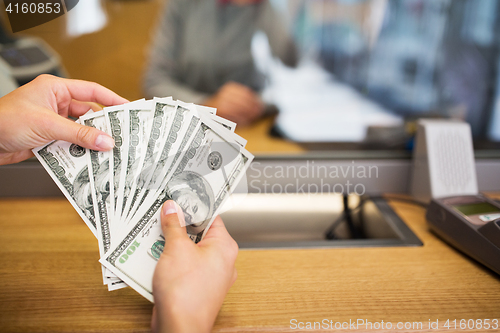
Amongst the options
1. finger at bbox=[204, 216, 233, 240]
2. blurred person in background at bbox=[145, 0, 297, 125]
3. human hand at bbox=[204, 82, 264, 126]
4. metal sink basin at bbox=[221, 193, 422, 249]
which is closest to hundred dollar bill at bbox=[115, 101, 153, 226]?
finger at bbox=[204, 216, 233, 240]

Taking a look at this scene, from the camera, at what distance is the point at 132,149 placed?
0.48 m

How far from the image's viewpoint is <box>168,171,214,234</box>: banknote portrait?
473 mm

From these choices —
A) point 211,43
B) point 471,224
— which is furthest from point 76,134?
point 211,43

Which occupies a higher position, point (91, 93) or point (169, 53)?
point (169, 53)

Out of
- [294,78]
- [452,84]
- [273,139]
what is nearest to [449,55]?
[452,84]

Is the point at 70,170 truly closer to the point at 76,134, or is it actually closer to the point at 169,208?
the point at 76,134

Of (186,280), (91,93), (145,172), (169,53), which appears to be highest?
(169,53)

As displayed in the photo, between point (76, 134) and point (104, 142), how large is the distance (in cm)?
4

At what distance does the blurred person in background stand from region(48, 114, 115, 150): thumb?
0.55 meters

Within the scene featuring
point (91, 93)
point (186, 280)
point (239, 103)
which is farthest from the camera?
point (239, 103)

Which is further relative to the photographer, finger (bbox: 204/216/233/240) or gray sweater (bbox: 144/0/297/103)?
gray sweater (bbox: 144/0/297/103)

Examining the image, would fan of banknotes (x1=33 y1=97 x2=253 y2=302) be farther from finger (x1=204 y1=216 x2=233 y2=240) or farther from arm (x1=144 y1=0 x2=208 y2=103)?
arm (x1=144 y1=0 x2=208 y2=103)

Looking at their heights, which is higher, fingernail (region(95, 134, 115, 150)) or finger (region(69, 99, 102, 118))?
finger (region(69, 99, 102, 118))

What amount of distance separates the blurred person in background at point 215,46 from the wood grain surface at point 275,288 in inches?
21.1
